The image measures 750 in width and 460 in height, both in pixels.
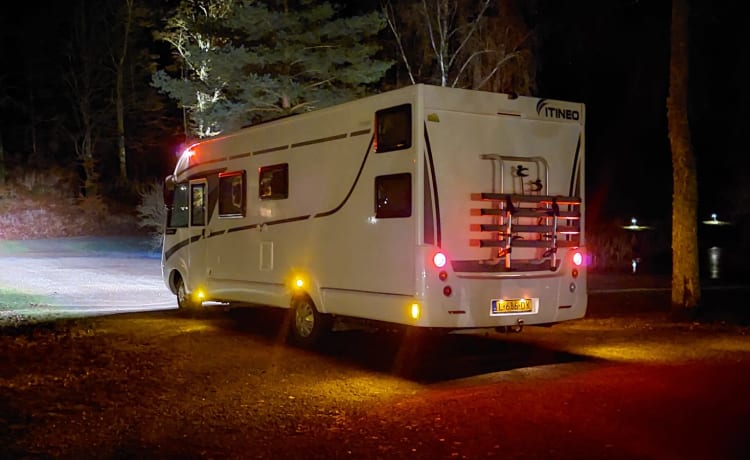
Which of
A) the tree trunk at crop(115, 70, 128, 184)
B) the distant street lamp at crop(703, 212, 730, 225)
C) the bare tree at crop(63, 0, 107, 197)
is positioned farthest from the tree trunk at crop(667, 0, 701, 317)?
the tree trunk at crop(115, 70, 128, 184)

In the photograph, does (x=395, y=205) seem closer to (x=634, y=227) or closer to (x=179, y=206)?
(x=179, y=206)

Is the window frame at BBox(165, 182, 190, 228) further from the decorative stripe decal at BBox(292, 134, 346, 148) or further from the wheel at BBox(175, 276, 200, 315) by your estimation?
the decorative stripe decal at BBox(292, 134, 346, 148)

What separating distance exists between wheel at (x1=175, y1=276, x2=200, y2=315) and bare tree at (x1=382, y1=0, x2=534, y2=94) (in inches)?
451

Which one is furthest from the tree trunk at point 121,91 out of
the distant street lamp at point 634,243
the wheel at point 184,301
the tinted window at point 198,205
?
the tinted window at point 198,205

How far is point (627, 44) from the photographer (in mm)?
22438

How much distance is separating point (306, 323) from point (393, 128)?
→ 3.17 m

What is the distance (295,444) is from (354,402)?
1.49 metres

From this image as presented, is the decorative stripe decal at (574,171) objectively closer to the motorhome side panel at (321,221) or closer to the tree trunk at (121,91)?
the motorhome side panel at (321,221)

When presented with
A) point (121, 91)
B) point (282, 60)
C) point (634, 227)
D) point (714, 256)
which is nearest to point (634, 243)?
point (634, 227)

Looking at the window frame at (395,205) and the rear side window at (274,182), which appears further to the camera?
the rear side window at (274,182)

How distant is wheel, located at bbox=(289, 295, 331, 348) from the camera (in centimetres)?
1112

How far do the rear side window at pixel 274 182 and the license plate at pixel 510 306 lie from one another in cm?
350

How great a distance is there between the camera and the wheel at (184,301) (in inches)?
574

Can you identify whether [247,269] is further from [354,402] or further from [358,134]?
[354,402]
